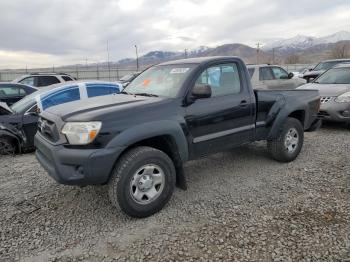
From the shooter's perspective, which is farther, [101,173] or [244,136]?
[244,136]

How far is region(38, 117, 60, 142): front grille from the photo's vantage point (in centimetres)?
375

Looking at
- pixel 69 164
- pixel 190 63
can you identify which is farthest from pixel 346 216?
pixel 69 164

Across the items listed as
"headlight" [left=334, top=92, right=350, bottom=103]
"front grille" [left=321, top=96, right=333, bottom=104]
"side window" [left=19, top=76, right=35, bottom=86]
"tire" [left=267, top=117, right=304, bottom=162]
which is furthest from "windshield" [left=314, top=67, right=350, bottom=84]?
"side window" [left=19, top=76, right=35, bottom=86]

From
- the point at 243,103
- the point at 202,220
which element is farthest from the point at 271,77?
the point at 202,220

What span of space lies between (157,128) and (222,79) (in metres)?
1.45

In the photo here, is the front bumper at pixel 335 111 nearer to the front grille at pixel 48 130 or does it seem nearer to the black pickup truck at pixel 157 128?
the black pickup truck at pixel 157 128

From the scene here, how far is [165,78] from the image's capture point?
4.68m

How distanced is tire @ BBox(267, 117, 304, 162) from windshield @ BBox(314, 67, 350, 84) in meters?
3.87

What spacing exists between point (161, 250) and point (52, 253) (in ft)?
3.46

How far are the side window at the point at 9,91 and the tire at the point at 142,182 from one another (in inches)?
270

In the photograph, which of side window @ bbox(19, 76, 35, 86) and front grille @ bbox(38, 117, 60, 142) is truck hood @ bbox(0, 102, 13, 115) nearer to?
front grille @ bbox(38, 117, 60, 142)

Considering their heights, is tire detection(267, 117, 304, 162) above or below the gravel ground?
above

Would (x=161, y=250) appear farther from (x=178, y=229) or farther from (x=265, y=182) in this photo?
(x=265, y=182)

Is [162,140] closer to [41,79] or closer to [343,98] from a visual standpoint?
[343,98]
